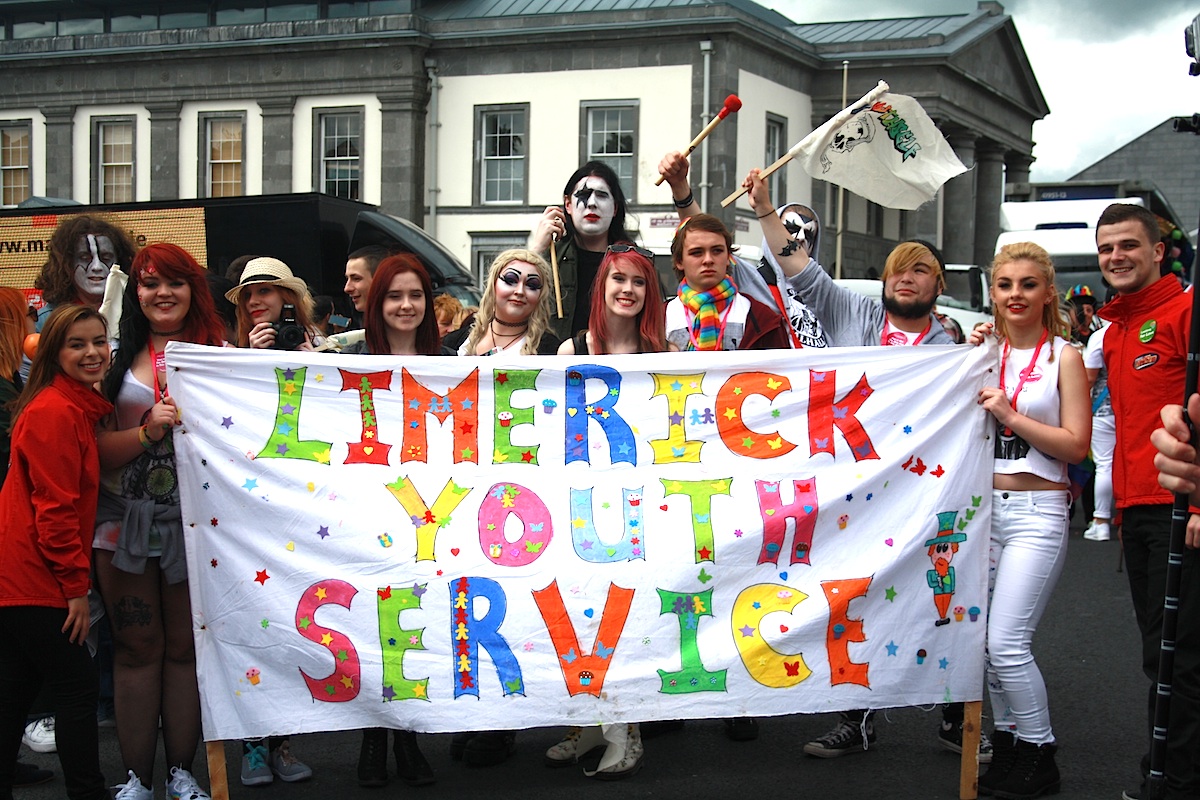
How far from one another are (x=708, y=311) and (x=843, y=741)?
71.4 inches

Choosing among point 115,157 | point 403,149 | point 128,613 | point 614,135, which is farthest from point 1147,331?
point 115,157

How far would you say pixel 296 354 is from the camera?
14.0ft

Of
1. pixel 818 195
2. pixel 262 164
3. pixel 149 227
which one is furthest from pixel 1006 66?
pixel 149 227

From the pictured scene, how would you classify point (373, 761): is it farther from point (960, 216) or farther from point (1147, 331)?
point (960, 216)

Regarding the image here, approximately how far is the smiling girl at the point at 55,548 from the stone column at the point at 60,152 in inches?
1201

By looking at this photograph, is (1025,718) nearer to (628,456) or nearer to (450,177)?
(628,456)

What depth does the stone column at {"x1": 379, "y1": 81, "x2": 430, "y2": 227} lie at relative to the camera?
29031mm

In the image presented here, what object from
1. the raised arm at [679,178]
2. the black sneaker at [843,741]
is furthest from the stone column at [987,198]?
the black sneaker at [843,741]

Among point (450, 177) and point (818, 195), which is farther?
point (818, 195)

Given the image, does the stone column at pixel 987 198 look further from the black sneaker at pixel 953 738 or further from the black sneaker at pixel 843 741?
the black sneaker at pixel 843 741

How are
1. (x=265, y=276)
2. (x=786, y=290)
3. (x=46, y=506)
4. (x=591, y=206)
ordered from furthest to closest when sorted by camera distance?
(x=591, y=206)
(x=786, y=290)
(x=265, y=276)
(x=46, y=506)

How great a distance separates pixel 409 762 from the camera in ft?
14.7

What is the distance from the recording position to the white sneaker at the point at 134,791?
13.3 ft

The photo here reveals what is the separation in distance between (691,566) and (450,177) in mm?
26212
